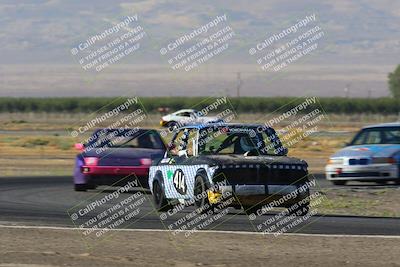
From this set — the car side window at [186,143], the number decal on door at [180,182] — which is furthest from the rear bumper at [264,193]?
the car side window at [186,143]

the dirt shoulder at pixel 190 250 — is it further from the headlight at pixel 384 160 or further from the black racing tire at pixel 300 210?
the headlight at pixel 384 160

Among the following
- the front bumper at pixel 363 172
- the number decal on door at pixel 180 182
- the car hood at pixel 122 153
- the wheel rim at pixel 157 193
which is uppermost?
the car hood at pixel 122 153

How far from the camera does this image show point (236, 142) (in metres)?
17.5

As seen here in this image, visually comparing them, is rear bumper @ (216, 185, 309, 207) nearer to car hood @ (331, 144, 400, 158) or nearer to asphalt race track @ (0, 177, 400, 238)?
asphalt race track @ (0, 177, 400, 238)

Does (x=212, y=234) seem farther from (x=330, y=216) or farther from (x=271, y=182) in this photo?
(x=330, y=216)

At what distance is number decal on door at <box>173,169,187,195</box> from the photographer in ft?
56.6

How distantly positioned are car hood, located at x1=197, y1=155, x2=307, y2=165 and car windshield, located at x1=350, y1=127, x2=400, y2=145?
26.6 feet

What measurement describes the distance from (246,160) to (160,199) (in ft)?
7.60

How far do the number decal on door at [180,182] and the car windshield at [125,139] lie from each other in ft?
16.1

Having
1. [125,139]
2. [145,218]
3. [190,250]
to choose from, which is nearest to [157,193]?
[145,218]

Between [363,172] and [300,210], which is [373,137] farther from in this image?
[300,210]

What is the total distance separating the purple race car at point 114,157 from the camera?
21.6m

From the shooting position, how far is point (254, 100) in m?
113

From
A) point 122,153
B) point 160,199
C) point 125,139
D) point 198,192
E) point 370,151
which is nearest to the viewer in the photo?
point 198,192
